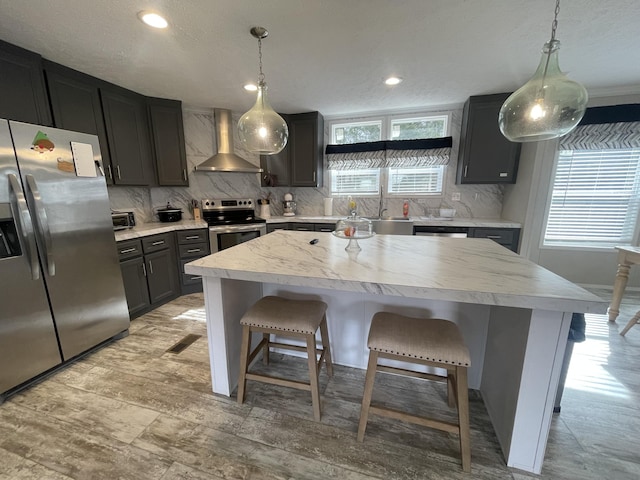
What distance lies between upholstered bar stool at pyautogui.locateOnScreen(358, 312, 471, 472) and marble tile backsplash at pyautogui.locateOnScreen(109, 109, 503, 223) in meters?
2.84

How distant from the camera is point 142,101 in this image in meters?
2.94

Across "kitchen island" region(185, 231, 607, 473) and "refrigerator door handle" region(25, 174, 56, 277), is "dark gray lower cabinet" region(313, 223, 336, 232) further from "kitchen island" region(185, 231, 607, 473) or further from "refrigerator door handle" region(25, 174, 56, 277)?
"refrigerator door handle" region(25, 174, 56, 277)

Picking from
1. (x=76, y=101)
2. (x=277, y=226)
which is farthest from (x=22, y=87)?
(x=277, y=226)

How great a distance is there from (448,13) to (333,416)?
2.62 metres

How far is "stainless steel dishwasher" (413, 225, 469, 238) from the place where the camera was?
313 centimetres

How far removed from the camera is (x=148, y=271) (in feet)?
8.79

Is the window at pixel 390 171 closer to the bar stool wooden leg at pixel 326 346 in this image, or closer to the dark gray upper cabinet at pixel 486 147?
the dark gray upper cabinet at pixel 486 147

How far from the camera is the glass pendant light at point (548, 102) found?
1130 millimetres

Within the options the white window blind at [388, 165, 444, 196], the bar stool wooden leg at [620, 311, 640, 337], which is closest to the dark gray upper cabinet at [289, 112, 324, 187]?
the white window blind at [388, 165, 444, 196]

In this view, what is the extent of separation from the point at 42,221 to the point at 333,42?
7.88 feet

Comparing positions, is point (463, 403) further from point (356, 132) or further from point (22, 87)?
point (356, 132)

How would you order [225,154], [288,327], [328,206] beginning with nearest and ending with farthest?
[288,327], [225,154], [328,206]

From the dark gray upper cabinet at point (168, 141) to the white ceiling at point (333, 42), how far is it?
0.24 m

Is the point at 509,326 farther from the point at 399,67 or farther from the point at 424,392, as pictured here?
the point at 399,67
